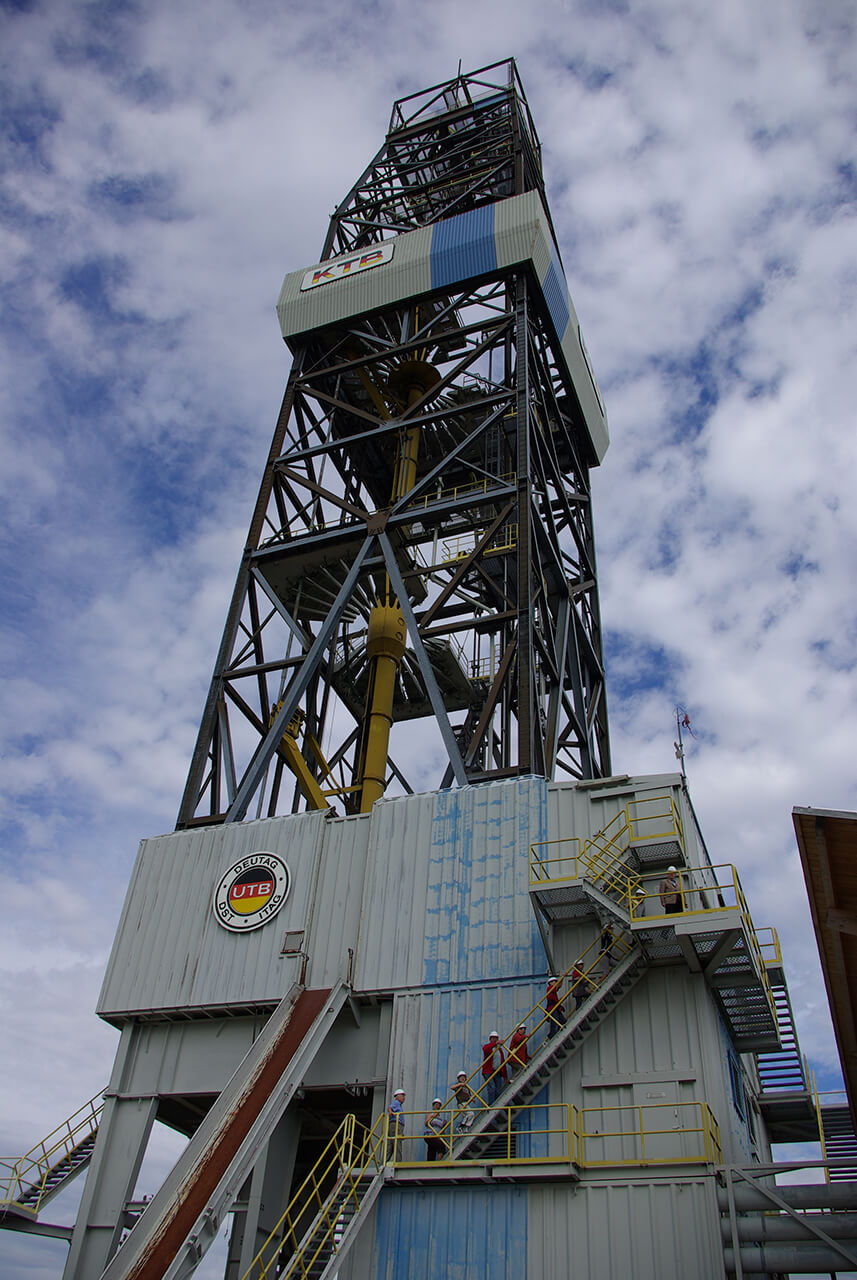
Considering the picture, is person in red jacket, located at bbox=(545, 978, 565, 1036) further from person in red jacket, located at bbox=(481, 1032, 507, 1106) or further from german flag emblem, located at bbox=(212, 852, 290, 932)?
german flag emblem, located at bbox=(212, 852, 290, 932)

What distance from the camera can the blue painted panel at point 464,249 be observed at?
3175 cm

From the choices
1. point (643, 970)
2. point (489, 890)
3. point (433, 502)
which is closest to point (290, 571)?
point (433, 502)

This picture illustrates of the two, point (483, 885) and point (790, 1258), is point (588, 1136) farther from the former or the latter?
point (483, 885)

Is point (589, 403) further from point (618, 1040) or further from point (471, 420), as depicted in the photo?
point (618, 1040)

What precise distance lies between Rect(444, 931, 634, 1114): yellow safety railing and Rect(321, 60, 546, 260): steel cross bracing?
26.4 metres

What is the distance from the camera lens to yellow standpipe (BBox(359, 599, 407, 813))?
27562mm

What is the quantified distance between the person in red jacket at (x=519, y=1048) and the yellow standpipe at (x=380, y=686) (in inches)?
417

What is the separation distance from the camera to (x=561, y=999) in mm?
17281

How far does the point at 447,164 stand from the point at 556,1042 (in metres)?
32.7

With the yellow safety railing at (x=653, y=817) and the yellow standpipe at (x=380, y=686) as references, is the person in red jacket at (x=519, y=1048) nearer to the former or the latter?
the yellow safety railing at (x=653, y=817)

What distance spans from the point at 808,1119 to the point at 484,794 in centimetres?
1167

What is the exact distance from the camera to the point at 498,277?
104 feet

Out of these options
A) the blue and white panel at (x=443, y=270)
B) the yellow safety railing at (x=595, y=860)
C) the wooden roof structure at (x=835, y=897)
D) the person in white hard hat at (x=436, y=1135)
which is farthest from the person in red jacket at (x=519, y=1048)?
the blue and white panel at (x=443, y=270)

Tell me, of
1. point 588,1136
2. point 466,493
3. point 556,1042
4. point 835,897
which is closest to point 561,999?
point 556,1042
